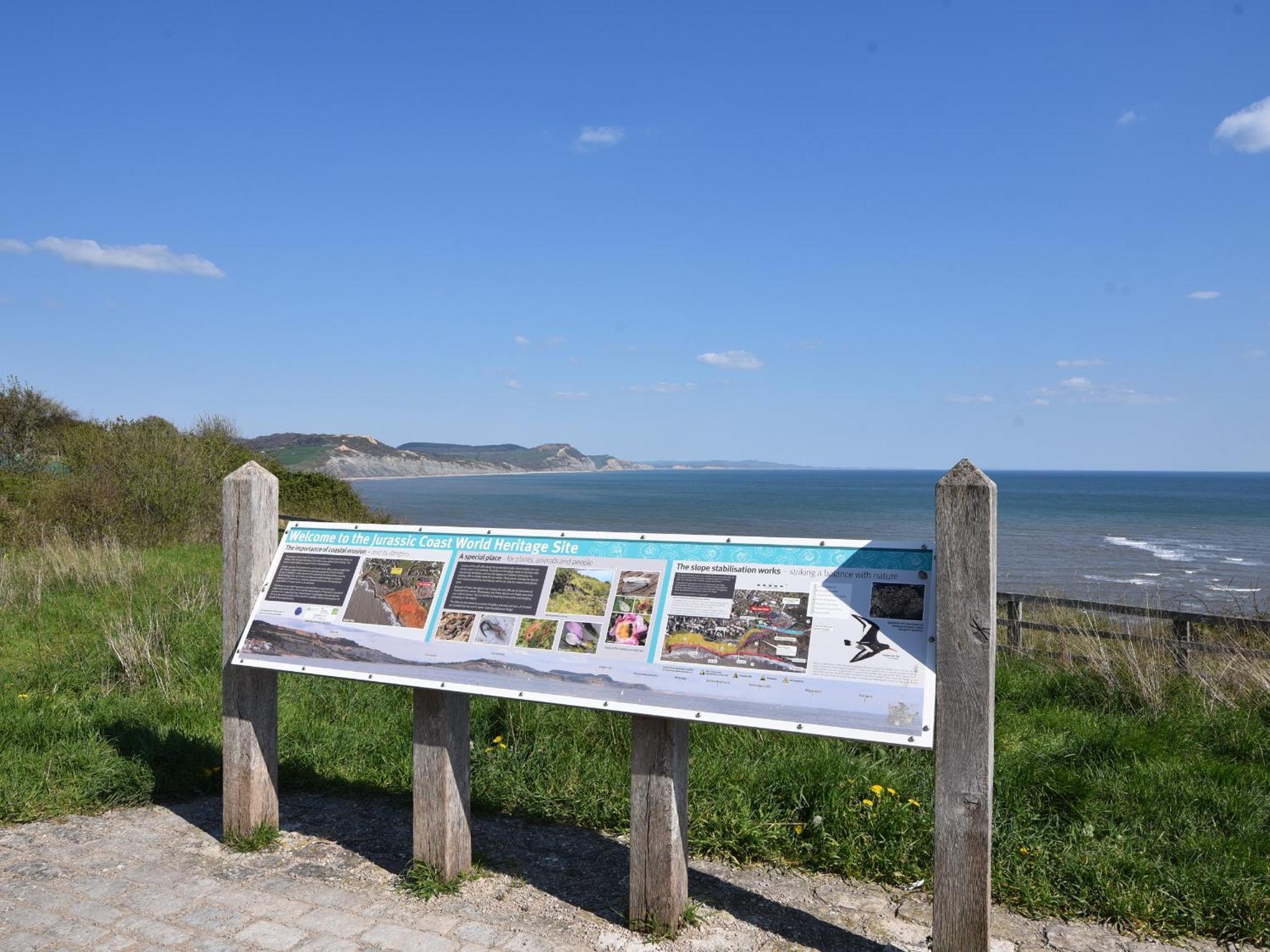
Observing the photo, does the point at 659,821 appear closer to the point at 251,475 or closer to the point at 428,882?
the point at 428,882

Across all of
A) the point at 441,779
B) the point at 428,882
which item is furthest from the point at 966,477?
the point at 428,882

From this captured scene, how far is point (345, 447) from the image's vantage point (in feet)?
466

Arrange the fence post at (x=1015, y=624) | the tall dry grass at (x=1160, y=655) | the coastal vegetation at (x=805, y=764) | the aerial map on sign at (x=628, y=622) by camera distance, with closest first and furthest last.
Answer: the aerial map on sign at (x=628, y=622), the coastal vegetation at (x=805, y=764), the tall dry grass at (x=1160, y=655), the fence post at (x=1015, y=624)

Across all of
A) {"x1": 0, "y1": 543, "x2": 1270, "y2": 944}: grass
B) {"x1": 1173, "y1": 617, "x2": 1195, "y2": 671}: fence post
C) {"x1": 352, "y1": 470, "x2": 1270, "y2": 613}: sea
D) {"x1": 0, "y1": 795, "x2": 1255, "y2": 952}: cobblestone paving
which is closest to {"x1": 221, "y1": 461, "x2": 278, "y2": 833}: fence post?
{"x1": 0, "y1": 795, "x2": 1255, "y2": 952}: cobblestone paving

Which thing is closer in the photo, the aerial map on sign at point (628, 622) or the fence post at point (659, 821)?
the aerial map on sign at point (628, 622)

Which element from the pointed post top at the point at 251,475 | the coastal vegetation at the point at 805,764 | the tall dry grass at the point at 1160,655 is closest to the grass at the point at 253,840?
the coastal vegetation at the point at 805,764

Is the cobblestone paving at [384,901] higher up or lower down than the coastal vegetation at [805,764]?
lower down

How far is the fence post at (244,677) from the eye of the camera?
4164 millimetres

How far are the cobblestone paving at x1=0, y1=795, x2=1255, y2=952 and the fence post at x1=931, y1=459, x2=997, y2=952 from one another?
493 millimetres

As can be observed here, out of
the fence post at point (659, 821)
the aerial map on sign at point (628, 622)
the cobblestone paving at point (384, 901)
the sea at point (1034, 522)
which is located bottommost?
the sea at point (1034, 522)

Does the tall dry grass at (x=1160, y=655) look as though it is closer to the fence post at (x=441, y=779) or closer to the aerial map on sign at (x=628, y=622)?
the aerial map on sign at (x=628, y=622)

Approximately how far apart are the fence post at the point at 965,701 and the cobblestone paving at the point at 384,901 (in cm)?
49

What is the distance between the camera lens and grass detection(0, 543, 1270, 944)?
3.68 m

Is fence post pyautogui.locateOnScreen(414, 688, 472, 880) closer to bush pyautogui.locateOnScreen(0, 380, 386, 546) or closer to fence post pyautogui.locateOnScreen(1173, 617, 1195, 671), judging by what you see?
fence post pyautogui.locateOnScreen(1173, 617, 1195, 671)
